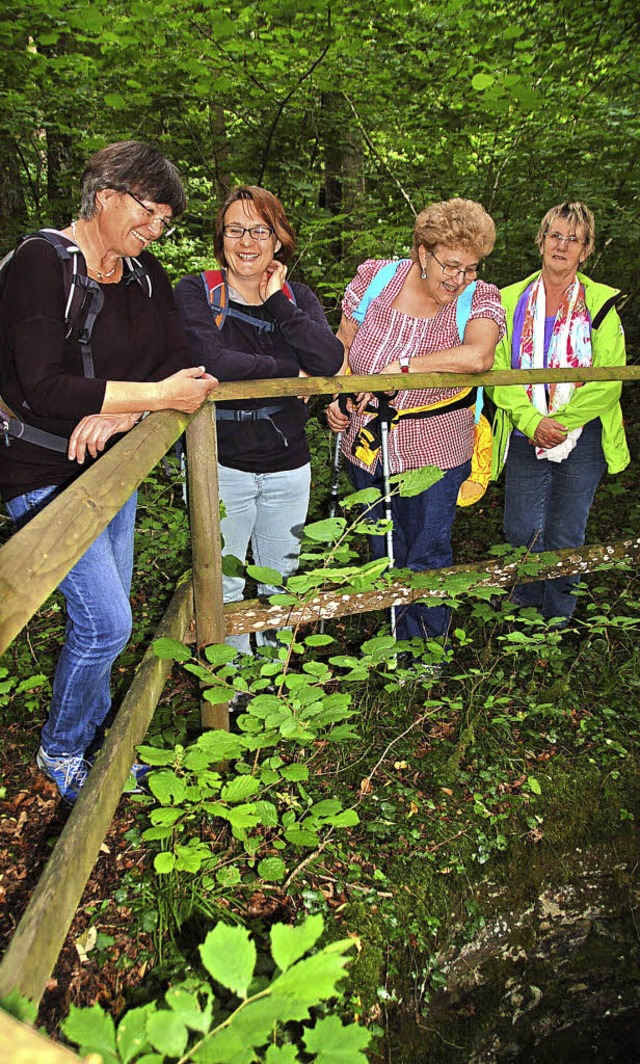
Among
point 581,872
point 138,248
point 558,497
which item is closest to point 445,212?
point 138,248

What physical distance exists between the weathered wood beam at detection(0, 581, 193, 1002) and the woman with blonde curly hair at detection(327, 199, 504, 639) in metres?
1.56

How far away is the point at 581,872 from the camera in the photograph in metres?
2.95

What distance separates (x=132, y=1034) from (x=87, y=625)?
5.00ft

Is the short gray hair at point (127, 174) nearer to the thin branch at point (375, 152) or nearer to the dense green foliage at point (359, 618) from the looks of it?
the dense green foliage at point (359, 618)

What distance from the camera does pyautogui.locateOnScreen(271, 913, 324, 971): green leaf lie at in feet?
2.72

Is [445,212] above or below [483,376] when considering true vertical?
above

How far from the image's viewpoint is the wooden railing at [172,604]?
1078 millimetres

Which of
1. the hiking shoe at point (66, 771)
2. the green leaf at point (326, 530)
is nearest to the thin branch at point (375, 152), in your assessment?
the green leaf at point (326, 530)

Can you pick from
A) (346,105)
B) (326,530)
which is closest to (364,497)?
(326,530)

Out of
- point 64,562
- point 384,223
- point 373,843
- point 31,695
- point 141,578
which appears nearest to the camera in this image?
point 64,562

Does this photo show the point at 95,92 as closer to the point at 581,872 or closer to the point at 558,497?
the point at 558,497

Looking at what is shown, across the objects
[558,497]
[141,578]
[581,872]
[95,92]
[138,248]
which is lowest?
[581,872]

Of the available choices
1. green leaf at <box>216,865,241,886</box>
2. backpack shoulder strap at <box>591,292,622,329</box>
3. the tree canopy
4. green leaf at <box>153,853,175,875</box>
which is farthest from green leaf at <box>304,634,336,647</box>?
the tree canopy

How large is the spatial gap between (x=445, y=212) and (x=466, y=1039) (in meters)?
3.28
